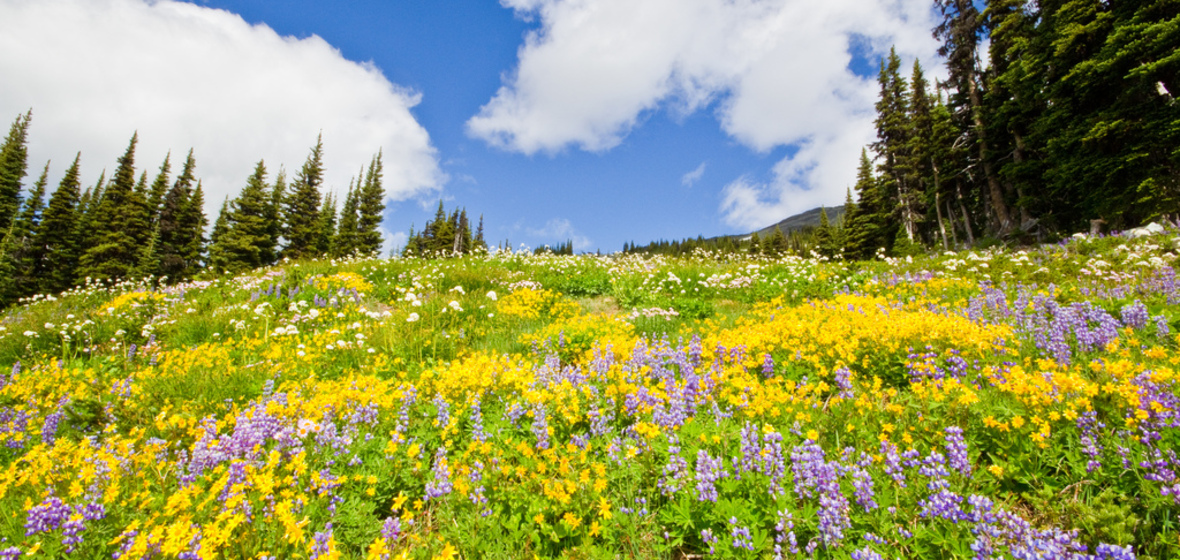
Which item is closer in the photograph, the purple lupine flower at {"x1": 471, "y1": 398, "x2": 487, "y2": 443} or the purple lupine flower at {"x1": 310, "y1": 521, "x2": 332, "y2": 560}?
the purple lupine flower at {"x1": 310, "y1": 521, "x2": 332, "y2": 560}

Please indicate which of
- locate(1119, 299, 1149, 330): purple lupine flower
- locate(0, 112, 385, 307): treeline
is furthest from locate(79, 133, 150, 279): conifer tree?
locate(1119, 299, 1149, 330): purple lupine flower

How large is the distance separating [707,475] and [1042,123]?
27.0m

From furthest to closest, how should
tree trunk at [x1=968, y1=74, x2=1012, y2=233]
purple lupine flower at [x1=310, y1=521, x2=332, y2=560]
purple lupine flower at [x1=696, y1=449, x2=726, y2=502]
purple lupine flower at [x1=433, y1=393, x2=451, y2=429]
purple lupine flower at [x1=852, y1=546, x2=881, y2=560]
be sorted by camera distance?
tree trunk at [x1=968, y1=74, x2=1012, y2=233], purple lupine flower at [x1=433, y1=393, x2=451, y2=429], purple lupine flower at [x1=696, y1=449, x2=726, y2=502], purple lupine flower at [x1=310, y1=521, x2=332, y2=560], purple lupine flower at [x1=852, y1=546, x2=881, y2=560]

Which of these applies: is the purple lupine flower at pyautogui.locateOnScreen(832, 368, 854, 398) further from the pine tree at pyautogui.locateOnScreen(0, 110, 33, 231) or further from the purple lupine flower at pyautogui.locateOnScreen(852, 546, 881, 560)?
the pine tree at pyautogui.locateOnScreen(0, 110, 33, 231)

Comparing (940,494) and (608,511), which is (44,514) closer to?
(608,511)

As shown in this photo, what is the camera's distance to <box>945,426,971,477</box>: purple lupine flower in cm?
254

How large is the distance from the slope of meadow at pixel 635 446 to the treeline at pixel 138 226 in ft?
119

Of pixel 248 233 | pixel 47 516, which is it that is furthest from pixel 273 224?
pixel 47 516

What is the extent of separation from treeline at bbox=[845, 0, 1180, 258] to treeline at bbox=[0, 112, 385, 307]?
46.5 meters

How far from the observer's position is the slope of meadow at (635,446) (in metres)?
2.38

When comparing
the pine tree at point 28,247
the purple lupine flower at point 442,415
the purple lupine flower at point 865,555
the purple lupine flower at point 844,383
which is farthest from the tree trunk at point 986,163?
the pine tree at point 28,247

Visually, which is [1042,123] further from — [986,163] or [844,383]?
[844,383]

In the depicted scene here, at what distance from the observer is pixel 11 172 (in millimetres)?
39062

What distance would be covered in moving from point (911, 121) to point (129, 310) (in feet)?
135
